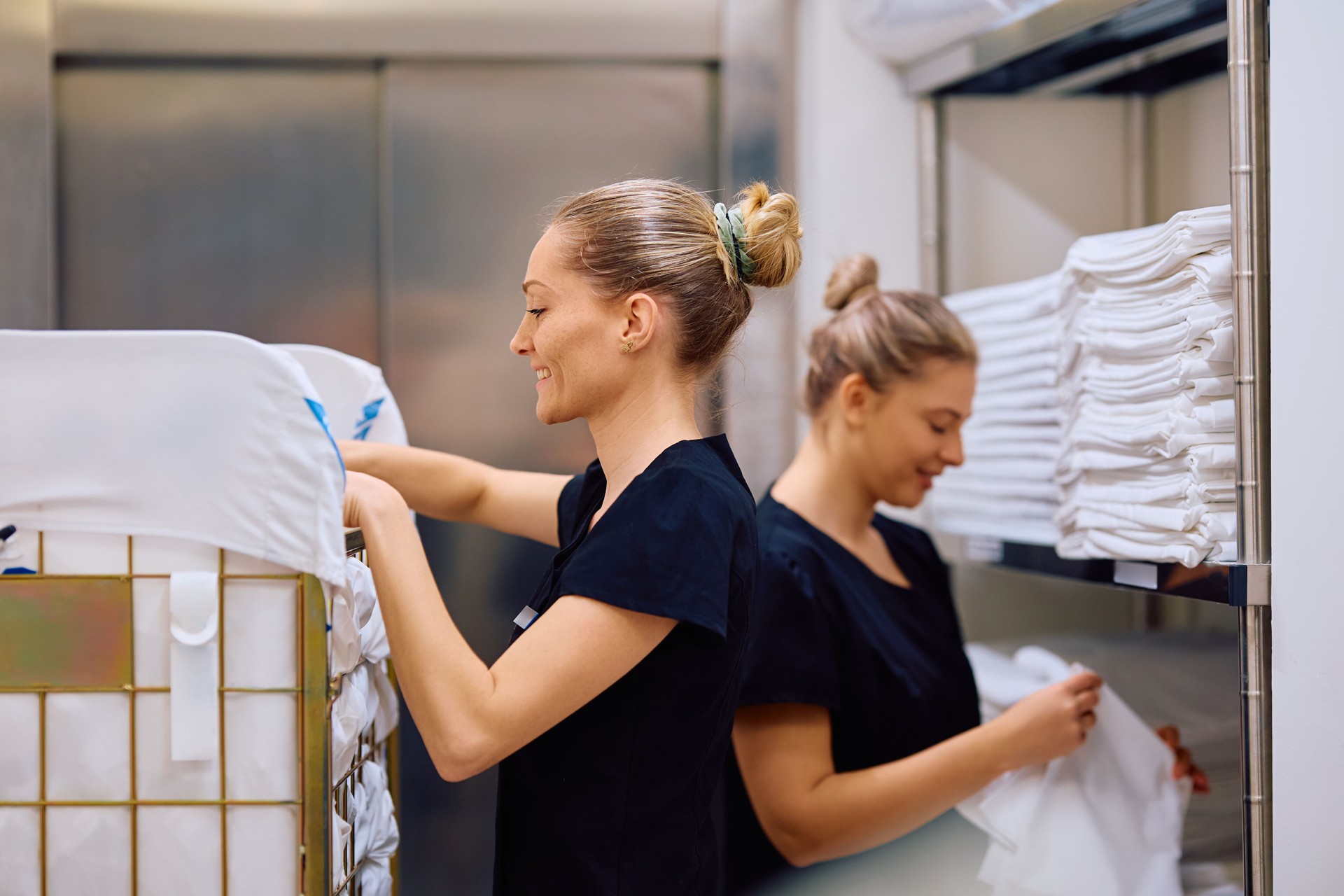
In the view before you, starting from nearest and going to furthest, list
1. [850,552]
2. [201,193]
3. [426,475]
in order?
1. [426,475]
2. [850,552]
3. [201,193]

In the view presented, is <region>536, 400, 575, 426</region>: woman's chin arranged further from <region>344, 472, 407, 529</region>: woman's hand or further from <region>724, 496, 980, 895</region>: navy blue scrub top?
<region>724, 496, 980, 895</region>: navy blue scrub top

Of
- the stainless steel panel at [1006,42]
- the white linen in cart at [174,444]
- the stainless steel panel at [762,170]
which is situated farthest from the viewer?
the stainless steel panel at [762,170]

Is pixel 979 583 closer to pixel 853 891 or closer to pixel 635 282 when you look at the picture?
pixel 853 891

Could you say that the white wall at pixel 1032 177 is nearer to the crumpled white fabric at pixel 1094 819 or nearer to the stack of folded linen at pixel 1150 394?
the stack of folded linen at pixel 1150 394

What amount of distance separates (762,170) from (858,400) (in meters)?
0.65

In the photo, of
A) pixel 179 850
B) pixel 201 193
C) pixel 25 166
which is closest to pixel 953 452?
pixel 179 850

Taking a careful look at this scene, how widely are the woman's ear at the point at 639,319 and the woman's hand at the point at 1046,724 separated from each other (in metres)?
0.72

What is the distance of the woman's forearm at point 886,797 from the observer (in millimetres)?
1153

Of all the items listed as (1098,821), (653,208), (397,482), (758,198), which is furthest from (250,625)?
(1098,821)

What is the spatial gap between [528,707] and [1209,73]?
5.14 feet

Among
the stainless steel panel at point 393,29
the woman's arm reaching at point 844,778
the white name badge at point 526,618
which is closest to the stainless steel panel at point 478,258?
the stainless steel panel at point 393,29

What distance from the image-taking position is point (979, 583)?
1.86m

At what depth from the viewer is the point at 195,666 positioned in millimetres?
715

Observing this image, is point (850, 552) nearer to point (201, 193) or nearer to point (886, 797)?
point (886, 797)
